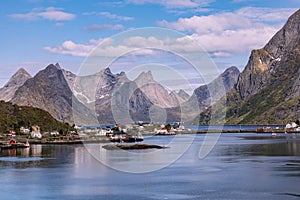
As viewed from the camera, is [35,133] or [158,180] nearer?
[158,180]

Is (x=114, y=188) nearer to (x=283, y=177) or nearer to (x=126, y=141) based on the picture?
(x=283, y=177)

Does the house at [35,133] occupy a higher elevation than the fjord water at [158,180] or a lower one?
higher

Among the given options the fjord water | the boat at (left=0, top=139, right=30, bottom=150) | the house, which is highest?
the house

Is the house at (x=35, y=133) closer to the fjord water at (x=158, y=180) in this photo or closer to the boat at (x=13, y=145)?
the boat at (x=13, y=145)

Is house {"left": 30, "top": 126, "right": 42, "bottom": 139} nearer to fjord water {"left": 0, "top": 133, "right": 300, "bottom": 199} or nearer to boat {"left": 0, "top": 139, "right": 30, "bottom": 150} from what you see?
boat {"left": 0, "top": 139, "right": 30, "bottom": 150}

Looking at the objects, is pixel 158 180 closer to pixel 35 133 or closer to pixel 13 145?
pixel 13 145

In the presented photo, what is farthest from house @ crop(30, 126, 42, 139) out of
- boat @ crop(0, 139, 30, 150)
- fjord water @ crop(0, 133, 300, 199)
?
fjord water @ crop(0, 133, 300, 199)

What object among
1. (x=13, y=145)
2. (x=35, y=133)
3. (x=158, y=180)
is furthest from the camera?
(x=35, y=133)

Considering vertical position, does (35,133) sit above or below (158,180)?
above

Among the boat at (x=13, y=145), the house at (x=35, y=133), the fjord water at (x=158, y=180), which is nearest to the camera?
the fjord water at (x=158, y=180)

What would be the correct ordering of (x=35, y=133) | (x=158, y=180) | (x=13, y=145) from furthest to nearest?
(x=35, y=133), (x=13, y=145), (x=158, y=180)

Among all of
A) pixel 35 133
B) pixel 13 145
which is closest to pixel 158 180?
pixel 13 145

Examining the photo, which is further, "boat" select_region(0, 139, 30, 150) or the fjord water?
A: "boat" select_region(0, 139, 30, 150)

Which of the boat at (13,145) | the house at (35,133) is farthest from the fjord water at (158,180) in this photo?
the house at (35,133)
